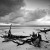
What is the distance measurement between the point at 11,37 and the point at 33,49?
3.82 meters

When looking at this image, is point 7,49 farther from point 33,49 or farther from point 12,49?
point 33,49

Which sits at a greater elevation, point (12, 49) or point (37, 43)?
point (37, 43)

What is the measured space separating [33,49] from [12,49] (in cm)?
200

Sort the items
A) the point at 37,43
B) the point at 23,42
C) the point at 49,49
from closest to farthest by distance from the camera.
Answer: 1. the point at 49,49
2. the point at 37,43
3. the point at 23,42

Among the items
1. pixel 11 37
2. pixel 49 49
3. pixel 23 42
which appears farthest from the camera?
pixel 11 37

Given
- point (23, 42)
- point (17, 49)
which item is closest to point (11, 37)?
A: point (23, 42)

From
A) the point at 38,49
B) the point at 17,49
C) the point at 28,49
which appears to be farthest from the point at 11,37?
the point at 38,49

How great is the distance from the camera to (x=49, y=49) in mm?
4641

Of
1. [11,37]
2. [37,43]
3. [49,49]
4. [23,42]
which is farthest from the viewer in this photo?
[11,37]

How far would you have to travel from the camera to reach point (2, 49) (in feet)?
15.5

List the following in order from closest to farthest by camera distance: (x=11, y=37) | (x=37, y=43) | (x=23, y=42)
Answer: (x=37, y=43), (x=23, y=42), (x=11, y=37)

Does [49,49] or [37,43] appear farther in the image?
[37,43]

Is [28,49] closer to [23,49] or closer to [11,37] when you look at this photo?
[23,49]

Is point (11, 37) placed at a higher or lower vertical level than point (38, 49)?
higher
